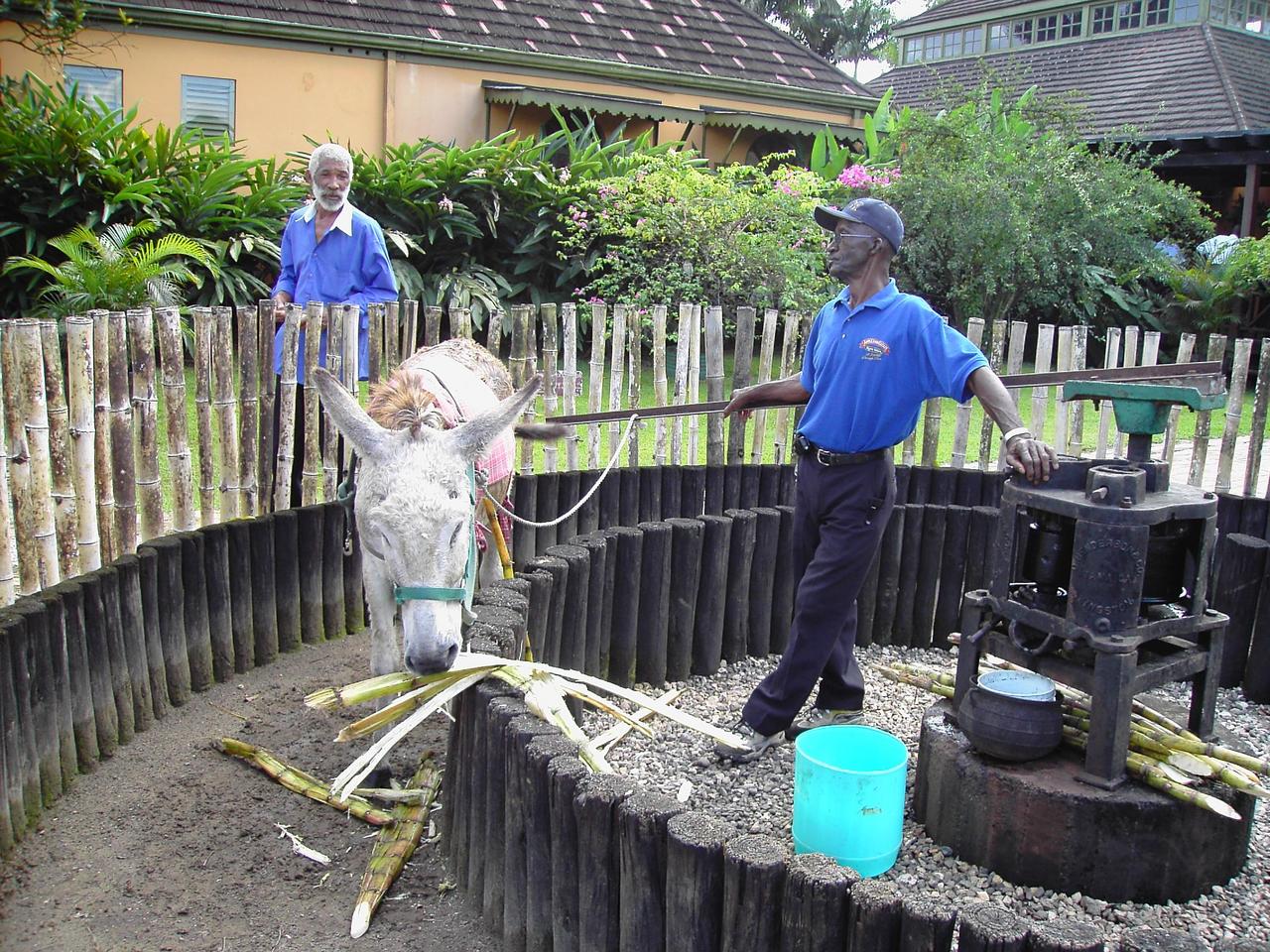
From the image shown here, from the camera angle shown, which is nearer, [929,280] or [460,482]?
[460,482]

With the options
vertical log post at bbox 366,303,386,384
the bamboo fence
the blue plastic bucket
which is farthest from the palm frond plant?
the blue plastic bucket

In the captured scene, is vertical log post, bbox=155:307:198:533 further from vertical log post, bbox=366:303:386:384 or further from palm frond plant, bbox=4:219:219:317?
palm frond plant, bbox=4:219:219:317

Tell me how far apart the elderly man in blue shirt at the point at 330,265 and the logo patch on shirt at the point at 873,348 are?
3103mm

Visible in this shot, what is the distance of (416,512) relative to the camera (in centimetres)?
378

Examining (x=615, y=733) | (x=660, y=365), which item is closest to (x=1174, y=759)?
(x=615, y=733)

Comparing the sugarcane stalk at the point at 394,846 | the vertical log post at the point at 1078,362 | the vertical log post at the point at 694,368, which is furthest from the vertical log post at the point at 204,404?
the vertical log post at the point at 1078,362

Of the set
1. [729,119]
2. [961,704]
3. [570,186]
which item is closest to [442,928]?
[961,704]

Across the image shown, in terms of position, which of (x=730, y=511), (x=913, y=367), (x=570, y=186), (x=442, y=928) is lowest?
(x=442, y=928)

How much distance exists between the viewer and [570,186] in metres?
13.2

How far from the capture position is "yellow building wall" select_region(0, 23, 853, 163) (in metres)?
14.2

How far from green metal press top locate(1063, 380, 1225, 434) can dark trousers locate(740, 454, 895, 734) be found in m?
0.96

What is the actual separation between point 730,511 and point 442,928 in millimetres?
2987

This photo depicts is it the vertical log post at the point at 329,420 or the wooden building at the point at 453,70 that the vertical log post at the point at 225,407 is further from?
the wooden building at the point at 453,70

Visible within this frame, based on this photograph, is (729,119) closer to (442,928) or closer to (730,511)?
(730,511)
